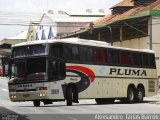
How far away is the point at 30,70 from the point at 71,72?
7.51 ft

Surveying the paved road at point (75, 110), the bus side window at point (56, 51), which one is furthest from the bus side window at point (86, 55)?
the paved road at point (75, 110)

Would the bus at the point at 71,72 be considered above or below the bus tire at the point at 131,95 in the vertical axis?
above

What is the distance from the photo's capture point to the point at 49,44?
90.3 ft

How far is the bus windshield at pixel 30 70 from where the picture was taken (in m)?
27.2

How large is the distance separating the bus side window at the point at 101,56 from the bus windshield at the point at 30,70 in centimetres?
430

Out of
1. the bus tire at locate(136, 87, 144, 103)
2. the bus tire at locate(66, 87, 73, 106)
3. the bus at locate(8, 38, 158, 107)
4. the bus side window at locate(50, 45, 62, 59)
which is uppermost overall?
the bus side window at locate(50, 45, 62, 59)

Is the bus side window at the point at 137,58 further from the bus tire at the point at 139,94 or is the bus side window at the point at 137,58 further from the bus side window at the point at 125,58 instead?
the bus tire at the point at 139,94

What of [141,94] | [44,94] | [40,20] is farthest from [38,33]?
[44,94]

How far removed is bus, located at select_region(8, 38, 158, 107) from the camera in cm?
2738

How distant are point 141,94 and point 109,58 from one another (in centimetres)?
434

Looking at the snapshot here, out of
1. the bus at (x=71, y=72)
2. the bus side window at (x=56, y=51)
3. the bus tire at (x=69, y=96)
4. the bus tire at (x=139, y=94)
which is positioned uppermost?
the bus side window at (x=56, y=51)

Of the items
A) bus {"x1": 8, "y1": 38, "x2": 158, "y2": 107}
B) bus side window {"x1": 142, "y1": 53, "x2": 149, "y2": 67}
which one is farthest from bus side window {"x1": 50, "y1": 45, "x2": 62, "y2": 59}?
bus side window {"x1": 142, "y1": 53, "x2": 149, "y2": 67}

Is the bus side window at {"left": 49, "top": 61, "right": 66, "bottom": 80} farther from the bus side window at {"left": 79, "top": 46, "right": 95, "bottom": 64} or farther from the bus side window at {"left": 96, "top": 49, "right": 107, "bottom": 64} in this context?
the bus side window at {"left": 96, "top": 49, "right": 107, "bottom": 64}

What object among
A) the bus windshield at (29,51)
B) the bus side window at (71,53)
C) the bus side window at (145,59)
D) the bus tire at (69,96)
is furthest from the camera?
the bus side window at (145,59)
